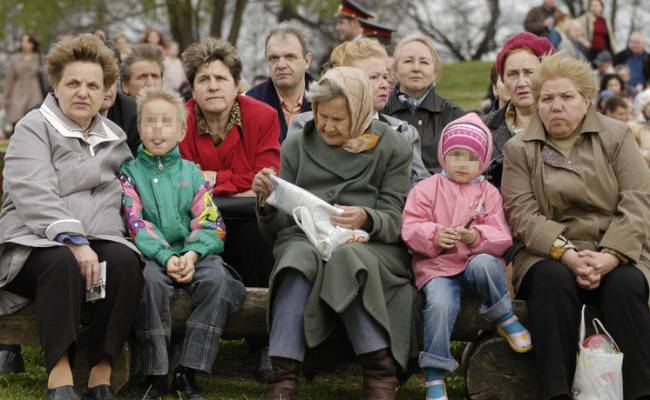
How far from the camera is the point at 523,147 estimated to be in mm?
5238

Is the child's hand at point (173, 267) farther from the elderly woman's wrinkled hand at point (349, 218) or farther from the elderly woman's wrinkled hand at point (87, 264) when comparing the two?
the elderly woman's wrinkled hand at point (349, 218)

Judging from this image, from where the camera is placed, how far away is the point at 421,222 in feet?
16.6

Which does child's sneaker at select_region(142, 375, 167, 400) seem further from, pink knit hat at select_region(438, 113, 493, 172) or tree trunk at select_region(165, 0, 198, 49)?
tree trunk at select_region(165, 0, 198, 49)

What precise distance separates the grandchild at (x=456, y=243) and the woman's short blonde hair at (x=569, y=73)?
416mm

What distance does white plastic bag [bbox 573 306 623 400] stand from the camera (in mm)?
4715

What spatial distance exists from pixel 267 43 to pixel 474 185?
229cm

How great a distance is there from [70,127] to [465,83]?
18877 millimetres

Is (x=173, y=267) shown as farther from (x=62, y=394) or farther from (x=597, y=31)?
(x=597, y=31)

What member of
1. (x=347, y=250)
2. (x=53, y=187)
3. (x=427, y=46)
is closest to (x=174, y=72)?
(x=427, y=46)

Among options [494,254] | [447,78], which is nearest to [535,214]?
[494,254]

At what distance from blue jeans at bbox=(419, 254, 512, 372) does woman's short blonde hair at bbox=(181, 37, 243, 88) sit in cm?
186

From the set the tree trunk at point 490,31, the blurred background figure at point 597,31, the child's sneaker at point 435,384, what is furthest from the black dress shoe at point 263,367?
the tree trunk at point 490,31

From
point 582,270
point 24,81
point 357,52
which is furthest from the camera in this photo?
point 24,81

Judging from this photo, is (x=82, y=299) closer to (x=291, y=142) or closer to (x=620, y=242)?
(x=291, y=142)
